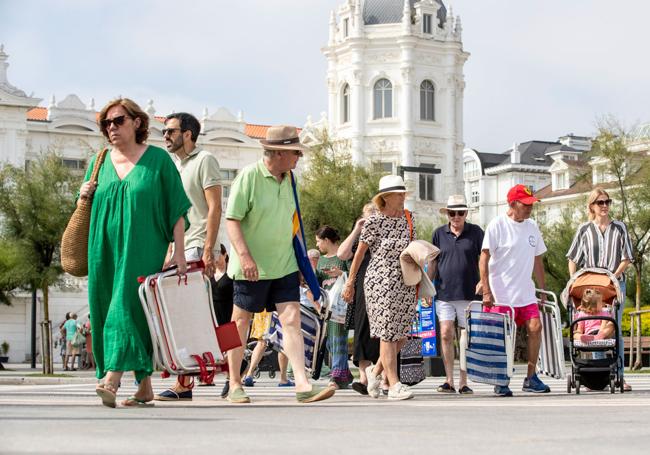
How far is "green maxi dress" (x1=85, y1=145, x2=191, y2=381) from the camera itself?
8.62 m

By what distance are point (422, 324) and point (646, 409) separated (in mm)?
9309

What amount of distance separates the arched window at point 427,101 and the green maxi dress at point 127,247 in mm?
73858

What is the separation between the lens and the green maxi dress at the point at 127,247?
8617 mm

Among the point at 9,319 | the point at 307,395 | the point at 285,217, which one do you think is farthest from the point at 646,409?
the point at 9,319

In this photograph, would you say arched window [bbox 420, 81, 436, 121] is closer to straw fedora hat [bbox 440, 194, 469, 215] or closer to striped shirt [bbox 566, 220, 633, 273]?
striped shirt [bbox 566, 220, 633, 273]

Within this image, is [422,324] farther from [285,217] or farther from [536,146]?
[536,146]

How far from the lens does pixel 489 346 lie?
1259 centimetres

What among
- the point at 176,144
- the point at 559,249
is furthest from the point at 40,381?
the point at 559,249

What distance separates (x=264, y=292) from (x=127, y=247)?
1.57m

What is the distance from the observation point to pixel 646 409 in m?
8.84

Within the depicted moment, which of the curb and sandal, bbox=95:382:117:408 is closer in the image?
sandal, bbox=95:382:117:408

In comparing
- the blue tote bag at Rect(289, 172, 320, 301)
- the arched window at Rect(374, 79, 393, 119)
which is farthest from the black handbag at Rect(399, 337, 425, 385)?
the arched window at Rect(374, 79, 393, 119)

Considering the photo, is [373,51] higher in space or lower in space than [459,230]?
higher

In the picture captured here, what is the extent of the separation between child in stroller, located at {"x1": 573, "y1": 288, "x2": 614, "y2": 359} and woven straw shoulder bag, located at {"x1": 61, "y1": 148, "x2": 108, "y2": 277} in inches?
223
